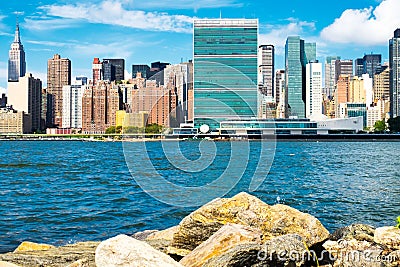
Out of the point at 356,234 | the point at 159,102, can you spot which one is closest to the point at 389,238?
the point at 356,234

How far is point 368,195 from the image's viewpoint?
26391 mm

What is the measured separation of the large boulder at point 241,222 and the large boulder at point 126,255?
10.3 ft

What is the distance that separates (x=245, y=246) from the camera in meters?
7.13

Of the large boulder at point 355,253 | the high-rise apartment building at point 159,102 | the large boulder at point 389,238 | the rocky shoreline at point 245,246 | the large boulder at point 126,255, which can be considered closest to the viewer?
the large boulder at point 126,255

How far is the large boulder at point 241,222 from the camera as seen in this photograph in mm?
9586

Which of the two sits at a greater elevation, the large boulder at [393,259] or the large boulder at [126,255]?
the large boulder at [126,255]

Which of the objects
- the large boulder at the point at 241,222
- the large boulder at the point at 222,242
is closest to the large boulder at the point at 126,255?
the large boulder at the point at 222,242

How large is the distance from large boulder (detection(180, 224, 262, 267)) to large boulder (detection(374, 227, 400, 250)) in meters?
1.96

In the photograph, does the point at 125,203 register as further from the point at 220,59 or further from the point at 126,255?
the point at 220,59

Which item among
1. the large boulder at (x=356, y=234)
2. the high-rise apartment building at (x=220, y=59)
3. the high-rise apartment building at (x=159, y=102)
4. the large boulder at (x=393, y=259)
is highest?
the high-rise apartment building at (x=220, y=59)

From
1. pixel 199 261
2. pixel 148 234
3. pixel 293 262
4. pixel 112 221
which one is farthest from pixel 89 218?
pixel 293 262

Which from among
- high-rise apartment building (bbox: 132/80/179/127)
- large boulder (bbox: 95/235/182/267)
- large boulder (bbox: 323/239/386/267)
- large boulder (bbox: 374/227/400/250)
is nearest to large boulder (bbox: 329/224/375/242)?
large boulder (bbox: 374/227/400/250)

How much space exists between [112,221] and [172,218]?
223cm

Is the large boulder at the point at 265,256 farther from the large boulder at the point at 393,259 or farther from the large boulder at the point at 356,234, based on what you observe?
the large boulder at the point at 356,234
